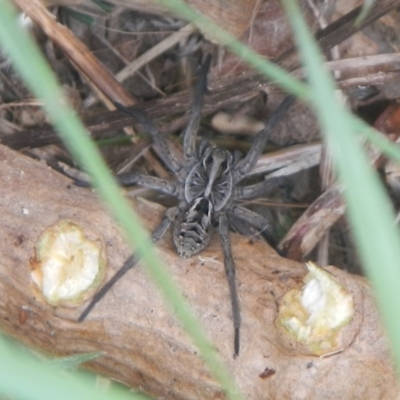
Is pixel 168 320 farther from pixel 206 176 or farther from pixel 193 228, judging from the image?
pixel 206 176

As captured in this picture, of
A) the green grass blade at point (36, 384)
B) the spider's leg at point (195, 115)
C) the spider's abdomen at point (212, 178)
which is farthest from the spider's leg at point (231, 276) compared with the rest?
the green grass blade at point (36, 384)

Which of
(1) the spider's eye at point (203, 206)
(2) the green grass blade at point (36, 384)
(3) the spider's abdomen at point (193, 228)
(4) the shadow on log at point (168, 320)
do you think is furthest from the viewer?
(1) the spider's eye at point (203, 206)

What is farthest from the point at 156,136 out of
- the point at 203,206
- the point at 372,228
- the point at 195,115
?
the point at 372,228

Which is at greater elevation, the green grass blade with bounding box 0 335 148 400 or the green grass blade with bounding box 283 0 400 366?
the green grass blade with bounding box 283 0 400 366

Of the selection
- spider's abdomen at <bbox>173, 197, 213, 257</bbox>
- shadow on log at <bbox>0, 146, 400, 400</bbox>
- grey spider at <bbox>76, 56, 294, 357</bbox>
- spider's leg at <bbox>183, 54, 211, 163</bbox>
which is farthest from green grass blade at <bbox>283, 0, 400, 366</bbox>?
spider's leg at <bbox>183, 54, 211, 163</bbox>

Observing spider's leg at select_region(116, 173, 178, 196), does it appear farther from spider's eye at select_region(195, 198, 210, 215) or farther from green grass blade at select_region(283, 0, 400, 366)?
green grass blade at select_region(283, 0, 400, 366)

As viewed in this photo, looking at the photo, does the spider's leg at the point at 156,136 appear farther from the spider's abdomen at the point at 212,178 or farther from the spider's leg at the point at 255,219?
the spider's leg at the point at 255,219

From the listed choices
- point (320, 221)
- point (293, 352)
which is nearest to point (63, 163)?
point (320, 221)
